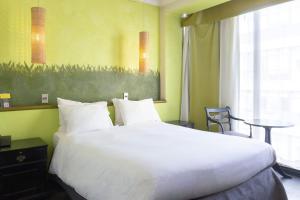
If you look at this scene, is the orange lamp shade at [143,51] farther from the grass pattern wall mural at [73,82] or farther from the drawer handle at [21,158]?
the drawer handle at [21,158]

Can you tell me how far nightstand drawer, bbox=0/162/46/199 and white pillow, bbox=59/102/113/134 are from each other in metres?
0.50

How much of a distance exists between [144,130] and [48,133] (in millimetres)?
1174

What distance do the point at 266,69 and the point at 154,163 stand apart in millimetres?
2418

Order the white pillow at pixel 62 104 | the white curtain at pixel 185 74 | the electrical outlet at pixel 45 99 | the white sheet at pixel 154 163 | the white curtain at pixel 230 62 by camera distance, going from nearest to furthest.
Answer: the white sheet at pixel 154 163 → the white pillow at pixel 62 104 → the electrical outlet at pixel 45 99 → the white curtain at pixel 230 62 → the white curtain at pixel 185 74

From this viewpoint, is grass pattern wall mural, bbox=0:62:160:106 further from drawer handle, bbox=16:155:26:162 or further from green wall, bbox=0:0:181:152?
drawer handle, bbox=16:155:26:162

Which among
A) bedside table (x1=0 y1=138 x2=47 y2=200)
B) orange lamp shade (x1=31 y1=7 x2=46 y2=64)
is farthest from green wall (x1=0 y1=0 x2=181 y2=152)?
bedside table (x1=0 y1=138 x2=47 y2=200)

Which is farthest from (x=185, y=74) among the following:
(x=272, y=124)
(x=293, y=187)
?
(x=293, y=187)

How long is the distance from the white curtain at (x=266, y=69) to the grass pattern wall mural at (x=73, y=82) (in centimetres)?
125

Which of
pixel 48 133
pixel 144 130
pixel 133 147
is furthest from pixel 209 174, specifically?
pixel 48 133

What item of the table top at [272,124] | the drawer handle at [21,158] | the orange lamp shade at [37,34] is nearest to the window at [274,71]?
the table top at [272,124]

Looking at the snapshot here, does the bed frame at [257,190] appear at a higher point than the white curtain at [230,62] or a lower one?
lower

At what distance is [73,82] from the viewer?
3.16 meters

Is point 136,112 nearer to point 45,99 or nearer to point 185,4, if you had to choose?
point 45,99

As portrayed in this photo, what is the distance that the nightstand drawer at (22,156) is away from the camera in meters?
2.23
